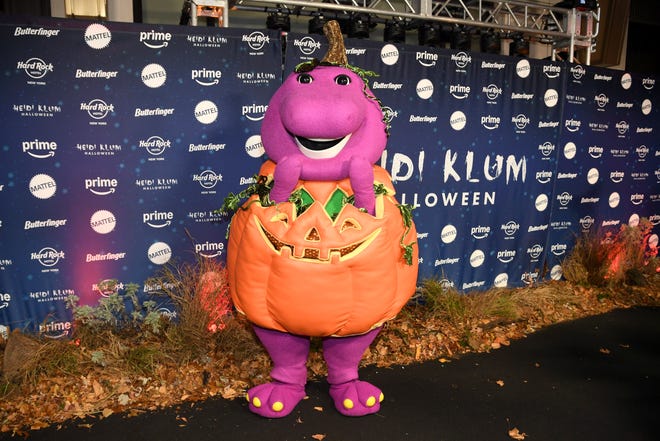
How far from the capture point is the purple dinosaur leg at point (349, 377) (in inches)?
124

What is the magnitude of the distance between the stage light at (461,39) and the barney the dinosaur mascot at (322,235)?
391 cm

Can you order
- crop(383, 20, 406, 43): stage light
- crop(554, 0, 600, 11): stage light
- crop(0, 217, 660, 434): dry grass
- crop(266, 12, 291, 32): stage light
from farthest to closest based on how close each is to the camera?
1. crop(383, 20, 406, 43): stage light
2. crop(266, 12, 291, 32): stage light
3. crop(554, 0, 600, 11): stage light
4. crop(0, 217, 660, 434): dry grass

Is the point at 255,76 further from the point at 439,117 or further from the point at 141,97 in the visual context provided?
the point at 439,117

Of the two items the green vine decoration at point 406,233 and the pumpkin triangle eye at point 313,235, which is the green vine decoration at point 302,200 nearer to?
the green vine decoration at point 406,233

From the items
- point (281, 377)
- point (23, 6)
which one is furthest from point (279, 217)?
point (23, 6)

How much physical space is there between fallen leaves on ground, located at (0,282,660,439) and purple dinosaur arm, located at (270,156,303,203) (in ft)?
4.43

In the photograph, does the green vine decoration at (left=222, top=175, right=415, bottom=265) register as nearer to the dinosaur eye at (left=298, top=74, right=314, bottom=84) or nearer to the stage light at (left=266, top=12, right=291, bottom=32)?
the dinosaur eye at (left=298, top=74, right=314, bottom=84)

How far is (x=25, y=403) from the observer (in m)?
3.19

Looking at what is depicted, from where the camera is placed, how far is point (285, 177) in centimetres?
285

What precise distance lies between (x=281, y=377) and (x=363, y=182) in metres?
1.28

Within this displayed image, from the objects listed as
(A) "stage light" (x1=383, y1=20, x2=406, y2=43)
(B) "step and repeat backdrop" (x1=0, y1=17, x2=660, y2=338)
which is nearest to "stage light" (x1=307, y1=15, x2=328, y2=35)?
(A) "stage light" (x1=383, y1=20, x2=406, y2=43)

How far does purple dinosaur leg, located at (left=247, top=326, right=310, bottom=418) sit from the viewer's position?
3.12m

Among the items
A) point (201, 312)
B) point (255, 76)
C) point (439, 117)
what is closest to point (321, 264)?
point (201, 312)

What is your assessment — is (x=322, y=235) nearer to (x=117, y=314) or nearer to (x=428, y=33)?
(x=117, y=314)
